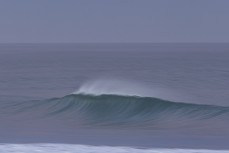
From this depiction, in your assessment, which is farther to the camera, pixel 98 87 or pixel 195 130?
pixel 98 87

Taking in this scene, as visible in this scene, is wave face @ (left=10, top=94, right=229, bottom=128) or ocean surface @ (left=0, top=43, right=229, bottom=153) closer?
ocean surface @ (left=0, top=43, right=229, bottom=153)

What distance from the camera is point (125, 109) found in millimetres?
22000

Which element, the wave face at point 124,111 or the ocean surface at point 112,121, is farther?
the wave face at point 124,111

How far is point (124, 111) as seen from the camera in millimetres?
21781

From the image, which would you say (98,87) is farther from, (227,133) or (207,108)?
(227,133)

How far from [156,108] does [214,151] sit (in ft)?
32.5

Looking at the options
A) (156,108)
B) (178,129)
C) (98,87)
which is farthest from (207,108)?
(98,87)

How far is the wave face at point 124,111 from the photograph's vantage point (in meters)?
19.4

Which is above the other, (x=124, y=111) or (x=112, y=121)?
(x=124, y=111)

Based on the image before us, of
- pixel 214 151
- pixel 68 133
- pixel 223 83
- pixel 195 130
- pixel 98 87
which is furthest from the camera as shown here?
pixel 223 83

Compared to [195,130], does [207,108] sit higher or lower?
higher

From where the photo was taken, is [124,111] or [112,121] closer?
[112,121]

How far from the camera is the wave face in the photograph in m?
19.4

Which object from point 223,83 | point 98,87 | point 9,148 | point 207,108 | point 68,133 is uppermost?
point 223,83
